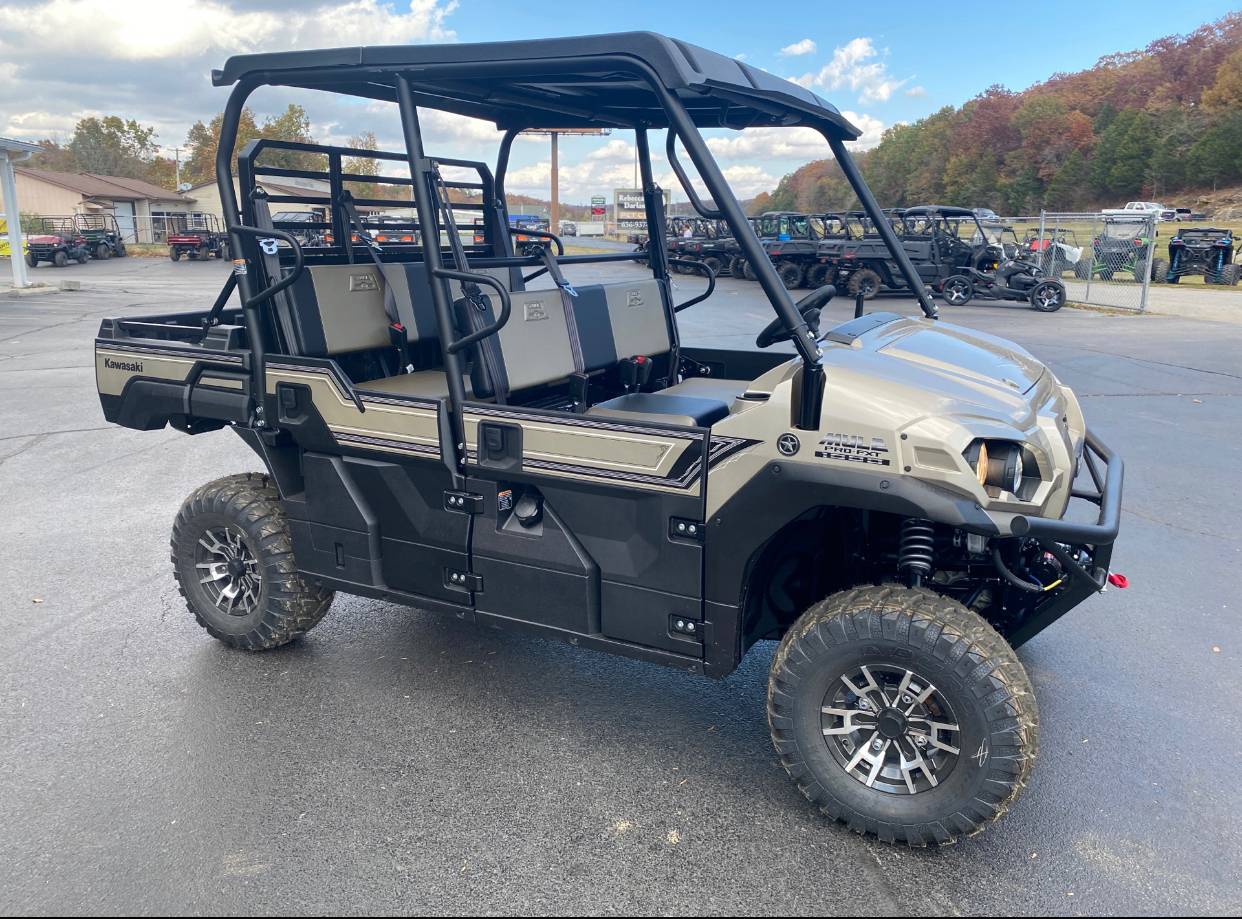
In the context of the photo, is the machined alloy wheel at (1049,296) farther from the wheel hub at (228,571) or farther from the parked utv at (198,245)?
the parked utv at (198,245)

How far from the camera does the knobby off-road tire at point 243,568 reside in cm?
380

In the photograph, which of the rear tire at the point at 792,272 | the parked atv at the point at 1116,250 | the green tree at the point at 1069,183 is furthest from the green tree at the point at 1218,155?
the rear tire at the point at 792,272

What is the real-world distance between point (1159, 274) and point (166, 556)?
27.1 meters

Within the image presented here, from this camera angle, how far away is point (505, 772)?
311 cm

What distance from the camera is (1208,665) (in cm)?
388

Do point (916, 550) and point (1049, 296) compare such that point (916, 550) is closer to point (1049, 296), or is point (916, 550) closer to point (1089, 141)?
point (1049, 296)

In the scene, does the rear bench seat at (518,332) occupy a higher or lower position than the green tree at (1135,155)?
lower

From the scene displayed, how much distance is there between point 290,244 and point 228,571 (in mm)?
1510

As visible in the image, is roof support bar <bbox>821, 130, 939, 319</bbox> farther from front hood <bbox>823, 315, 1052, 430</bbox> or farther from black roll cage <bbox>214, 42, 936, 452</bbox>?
Answer: front hood <bbox>823, 315, 1052, 430</bbox>

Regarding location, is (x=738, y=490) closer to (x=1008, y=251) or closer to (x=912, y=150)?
(x=1008, y=251)

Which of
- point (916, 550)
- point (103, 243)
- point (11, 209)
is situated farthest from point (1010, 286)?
point (103, 243)

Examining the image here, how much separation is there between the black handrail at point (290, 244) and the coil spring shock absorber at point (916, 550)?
226cm

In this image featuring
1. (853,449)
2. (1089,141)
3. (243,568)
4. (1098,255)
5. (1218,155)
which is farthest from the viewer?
(1089,141)

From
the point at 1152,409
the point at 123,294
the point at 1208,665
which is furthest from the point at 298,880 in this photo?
the point at 123,294
